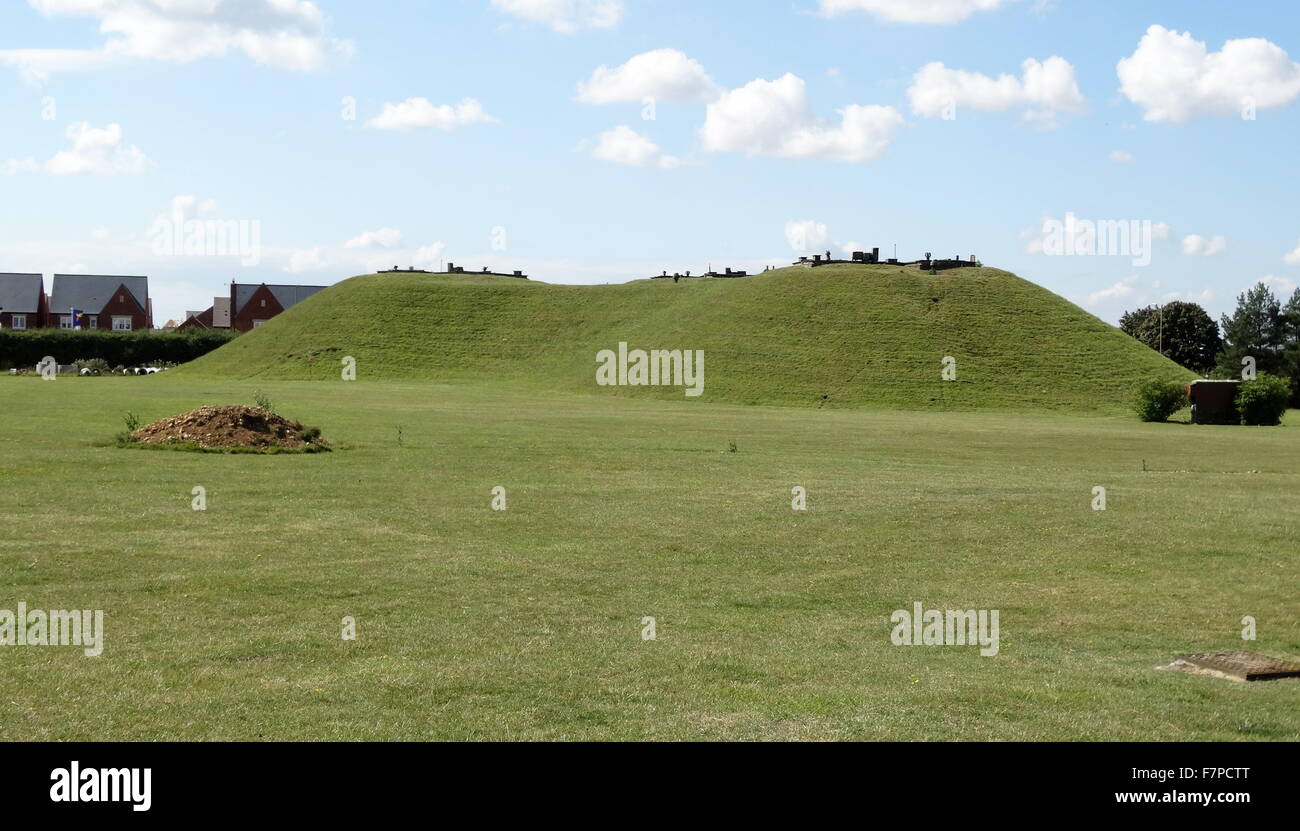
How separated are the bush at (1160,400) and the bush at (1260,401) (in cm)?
417

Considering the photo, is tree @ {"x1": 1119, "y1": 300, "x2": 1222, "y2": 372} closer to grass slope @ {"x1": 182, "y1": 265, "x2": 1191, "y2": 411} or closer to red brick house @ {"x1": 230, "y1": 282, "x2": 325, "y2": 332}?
grass slope @ {"x1": 182, "y1": 265, "x2": 1191, "y2": 411}

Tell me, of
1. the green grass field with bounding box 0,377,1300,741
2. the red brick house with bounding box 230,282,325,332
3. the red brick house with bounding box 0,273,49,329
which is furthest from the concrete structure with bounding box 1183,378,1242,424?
the red brick house with bounding box 0,273,49,329

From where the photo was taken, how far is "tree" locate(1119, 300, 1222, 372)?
142 meters

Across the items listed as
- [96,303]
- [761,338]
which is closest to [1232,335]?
[761,338]

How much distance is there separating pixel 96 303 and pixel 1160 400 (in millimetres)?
139957

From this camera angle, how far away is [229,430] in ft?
112

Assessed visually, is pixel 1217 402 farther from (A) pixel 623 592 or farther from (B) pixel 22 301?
(B) pixel 22 301

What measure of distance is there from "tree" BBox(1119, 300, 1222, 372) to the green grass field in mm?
118100

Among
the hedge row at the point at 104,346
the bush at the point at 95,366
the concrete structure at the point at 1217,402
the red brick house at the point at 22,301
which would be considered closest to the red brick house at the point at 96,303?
the red brick house at the point at 22,301

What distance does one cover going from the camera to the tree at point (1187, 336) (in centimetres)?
14188

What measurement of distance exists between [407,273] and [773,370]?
7339 cm

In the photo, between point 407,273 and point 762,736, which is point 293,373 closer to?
point 407,273
